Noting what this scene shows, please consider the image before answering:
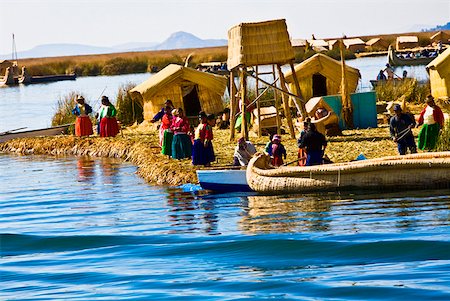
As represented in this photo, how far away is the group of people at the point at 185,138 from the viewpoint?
19.4 metres

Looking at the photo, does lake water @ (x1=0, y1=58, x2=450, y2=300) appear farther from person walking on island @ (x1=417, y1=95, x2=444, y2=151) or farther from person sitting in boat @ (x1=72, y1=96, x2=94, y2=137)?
person sitting in boat @ (x1=72, y1=96, x2=94, y2=137)

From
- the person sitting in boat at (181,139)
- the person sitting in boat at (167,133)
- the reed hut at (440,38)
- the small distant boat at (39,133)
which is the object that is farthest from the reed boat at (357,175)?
the reed hut at (440,38)

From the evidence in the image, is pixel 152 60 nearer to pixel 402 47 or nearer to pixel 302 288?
pixel 402 47

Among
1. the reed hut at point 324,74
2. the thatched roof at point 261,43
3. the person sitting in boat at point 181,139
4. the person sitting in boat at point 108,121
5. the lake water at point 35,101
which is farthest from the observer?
the lake water at point 35,101

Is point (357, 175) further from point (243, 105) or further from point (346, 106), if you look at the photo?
point (346, 106)

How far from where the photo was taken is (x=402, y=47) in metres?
84.3

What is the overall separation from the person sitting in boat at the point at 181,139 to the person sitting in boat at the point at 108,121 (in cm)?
517

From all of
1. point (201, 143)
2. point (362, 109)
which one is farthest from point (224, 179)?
point (362, 109)

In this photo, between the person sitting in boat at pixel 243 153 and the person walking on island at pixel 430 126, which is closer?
the person sitting in boat at pixel 243 153

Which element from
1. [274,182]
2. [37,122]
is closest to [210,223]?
[274,182]

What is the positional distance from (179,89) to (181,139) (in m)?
8.37

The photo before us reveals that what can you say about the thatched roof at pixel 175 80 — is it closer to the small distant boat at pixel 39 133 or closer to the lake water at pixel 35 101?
the small distant boat at pixel 39 133

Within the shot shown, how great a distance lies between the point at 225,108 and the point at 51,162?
6561mm

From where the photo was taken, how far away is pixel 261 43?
22312 mm
